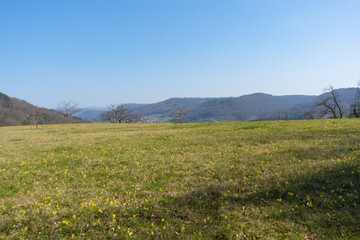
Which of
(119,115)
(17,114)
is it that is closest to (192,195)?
(119,115)

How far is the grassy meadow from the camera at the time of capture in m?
5.36

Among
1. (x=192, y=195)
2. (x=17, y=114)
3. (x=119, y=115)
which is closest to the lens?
(x=192, y=195)

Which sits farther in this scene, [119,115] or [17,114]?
[17,114]

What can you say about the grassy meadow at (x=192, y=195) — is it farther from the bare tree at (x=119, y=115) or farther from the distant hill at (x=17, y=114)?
the distant hill at (x=17, y=114)

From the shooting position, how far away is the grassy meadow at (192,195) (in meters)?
5.36

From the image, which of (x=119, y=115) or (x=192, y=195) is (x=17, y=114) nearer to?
(x=119, y=115)

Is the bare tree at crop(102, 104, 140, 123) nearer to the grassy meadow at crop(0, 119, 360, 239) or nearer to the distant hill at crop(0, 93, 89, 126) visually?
the distant hill at crop(0, 93, 89, 126)

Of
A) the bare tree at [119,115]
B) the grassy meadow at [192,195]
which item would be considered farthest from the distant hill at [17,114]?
the grassy meadow at [192,195]

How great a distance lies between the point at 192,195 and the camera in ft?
23.6

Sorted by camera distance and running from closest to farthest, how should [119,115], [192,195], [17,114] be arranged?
[192,195] < [119,115] < [17,114]

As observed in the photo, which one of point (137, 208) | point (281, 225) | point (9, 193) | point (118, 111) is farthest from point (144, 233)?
point (118, 111)

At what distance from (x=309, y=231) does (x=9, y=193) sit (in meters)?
10.7

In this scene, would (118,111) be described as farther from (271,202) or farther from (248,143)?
(271,202)

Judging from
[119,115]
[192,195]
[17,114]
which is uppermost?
[17,114]
